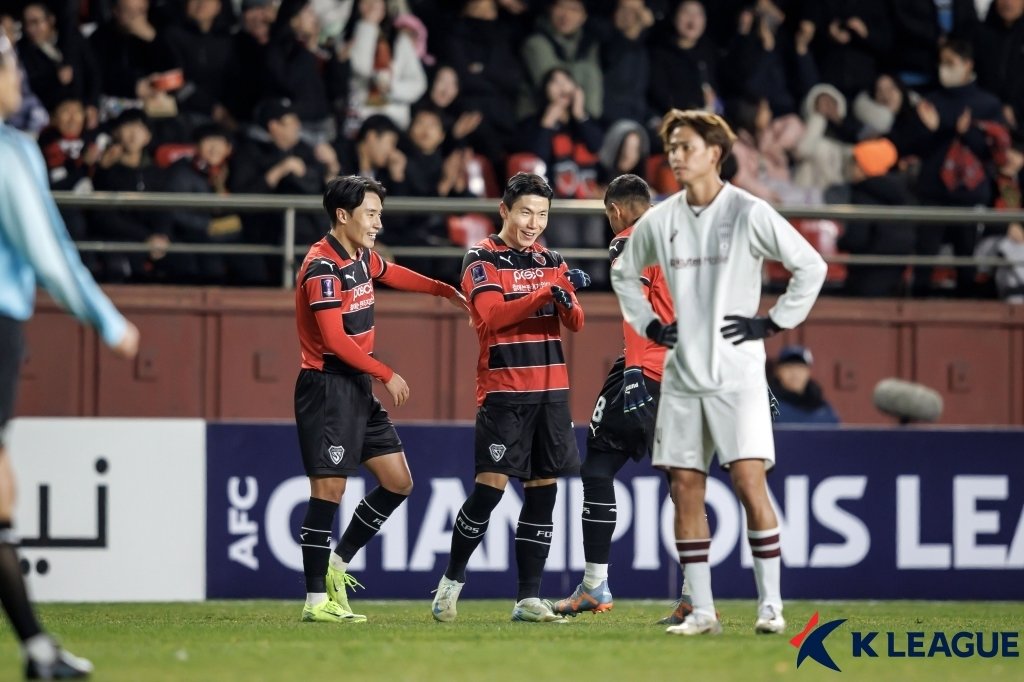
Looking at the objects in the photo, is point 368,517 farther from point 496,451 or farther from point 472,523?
point 496,451

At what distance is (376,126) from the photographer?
1339cm

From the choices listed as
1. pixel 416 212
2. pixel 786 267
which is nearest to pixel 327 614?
pixel 786 267

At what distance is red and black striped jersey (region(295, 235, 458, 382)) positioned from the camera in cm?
845

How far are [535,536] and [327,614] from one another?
1100 millimetres

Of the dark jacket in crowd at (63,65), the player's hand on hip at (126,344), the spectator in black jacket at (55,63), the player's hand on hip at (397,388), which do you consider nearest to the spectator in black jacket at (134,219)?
the spectator in black jacket at (55,63)

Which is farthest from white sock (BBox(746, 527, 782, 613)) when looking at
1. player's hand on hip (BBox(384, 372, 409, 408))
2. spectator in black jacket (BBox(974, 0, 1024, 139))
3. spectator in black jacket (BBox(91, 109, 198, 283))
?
spectator in black jacket (BBox(974, 0, 1024, 139))

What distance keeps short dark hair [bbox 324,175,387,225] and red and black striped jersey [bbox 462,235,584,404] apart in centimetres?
63

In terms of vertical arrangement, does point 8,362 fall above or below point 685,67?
below

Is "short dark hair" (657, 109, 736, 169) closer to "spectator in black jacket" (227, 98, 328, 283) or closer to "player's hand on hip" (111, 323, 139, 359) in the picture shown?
"player's hand on hip" (111, 323, 139, 359)

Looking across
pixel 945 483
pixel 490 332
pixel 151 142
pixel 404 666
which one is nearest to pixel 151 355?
pixel 151 142

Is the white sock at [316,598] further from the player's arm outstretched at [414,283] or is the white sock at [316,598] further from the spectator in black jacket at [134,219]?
the spectator in black jacket at [134,219]

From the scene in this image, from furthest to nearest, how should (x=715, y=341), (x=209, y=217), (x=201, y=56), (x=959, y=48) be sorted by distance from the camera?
(x=959, y=48), (x=201, y=56), (x=209, y=217), (x=715, y=341)

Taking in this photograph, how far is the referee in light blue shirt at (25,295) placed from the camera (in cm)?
586

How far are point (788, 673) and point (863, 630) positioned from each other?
2128 mm
